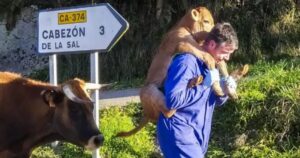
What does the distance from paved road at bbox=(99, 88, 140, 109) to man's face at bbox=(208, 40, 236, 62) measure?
527 cm

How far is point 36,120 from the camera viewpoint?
7.11 metres

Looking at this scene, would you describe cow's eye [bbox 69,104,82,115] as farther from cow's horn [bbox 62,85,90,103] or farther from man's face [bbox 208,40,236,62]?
man's face [bbox 208,40,236,62]

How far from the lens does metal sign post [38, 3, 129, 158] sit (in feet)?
24.8

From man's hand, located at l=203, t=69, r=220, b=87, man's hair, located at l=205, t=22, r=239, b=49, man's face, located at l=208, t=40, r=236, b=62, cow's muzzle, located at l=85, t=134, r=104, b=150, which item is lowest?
cow's muzzle, located at l=85, t=134, r=104, b=150

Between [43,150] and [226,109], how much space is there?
2624 mm

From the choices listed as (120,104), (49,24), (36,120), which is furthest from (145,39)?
(36,120)

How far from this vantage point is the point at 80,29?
7895 mm

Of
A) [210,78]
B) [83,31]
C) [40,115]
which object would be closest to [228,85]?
[210,78]

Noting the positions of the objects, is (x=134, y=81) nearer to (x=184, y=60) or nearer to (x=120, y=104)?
(x=120, y=104)

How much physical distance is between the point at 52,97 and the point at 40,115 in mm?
321

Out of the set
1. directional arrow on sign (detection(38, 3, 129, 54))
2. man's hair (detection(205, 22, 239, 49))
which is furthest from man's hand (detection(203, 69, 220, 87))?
directional arrow on sign (detection(38, 3, 129, 54))

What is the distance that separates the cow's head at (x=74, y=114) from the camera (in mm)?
6688

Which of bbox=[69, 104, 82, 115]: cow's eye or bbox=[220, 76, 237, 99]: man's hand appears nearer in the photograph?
bbox=[220, 76, 237, 99]: man's hand

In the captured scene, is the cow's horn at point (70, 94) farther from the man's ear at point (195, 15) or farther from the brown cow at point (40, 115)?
the man's ear at point (195, 15)
